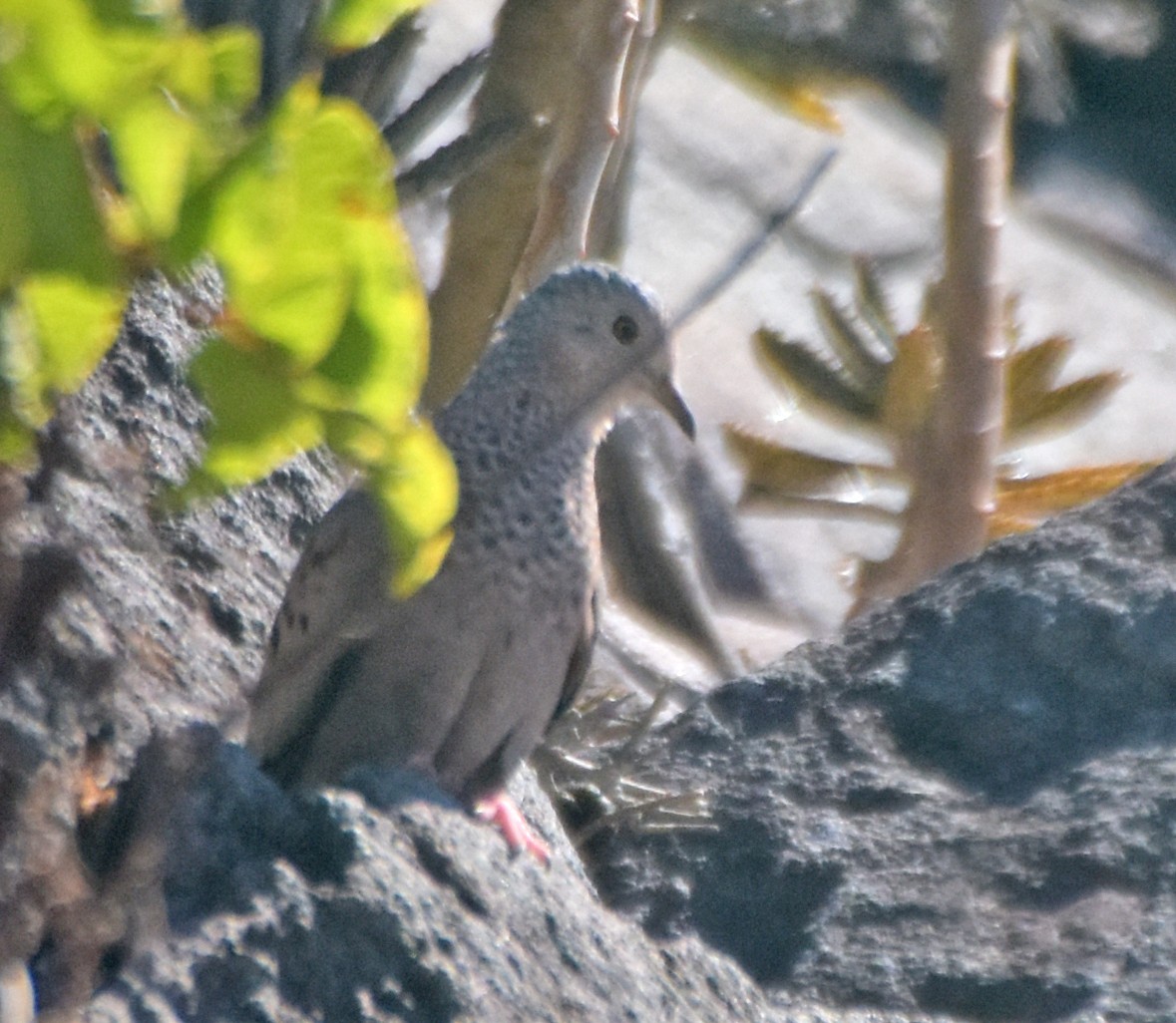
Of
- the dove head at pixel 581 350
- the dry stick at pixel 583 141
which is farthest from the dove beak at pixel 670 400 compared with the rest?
the dry stick at pixel 583 141

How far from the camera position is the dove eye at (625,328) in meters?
3.90

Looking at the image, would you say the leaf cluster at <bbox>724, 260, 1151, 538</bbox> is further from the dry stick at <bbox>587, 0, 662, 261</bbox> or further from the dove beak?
the dove beak

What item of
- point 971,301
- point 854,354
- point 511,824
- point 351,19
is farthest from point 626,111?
point 351,19

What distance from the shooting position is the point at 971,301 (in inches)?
223

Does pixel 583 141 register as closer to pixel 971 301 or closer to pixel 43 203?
pixel 971 301

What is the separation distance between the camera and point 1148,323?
1246cm

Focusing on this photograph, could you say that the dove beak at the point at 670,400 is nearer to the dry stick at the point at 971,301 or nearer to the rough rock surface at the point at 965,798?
the rough rock surface at the point at 965,798

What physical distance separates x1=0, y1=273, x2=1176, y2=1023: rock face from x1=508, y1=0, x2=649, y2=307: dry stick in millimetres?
1182

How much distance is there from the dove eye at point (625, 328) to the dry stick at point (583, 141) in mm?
1374

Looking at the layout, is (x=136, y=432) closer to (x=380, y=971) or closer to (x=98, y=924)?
(x=380, y=971)

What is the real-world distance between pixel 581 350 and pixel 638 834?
1.03m

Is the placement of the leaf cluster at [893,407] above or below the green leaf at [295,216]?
above

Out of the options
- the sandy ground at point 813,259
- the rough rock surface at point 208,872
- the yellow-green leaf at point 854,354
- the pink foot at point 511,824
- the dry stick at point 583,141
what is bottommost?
the rough rock surface at point 208,872

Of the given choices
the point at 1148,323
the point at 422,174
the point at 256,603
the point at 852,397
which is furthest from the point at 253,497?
the point at 1148,323
